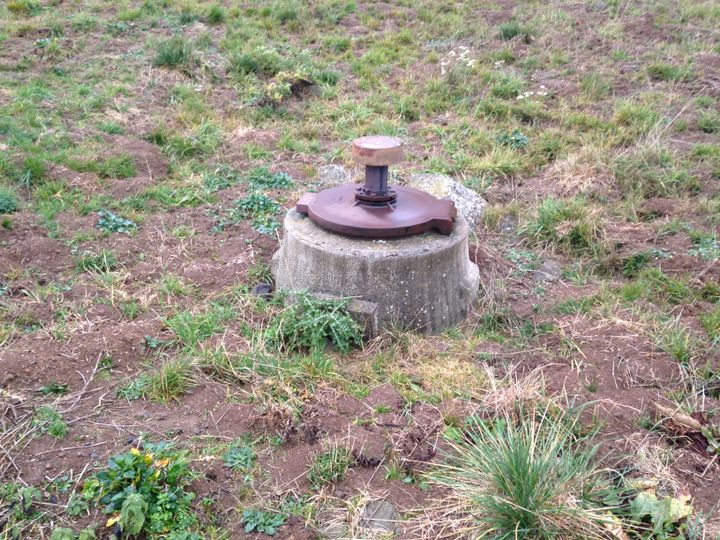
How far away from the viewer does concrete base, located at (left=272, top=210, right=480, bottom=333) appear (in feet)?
13.0

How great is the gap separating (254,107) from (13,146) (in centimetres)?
234

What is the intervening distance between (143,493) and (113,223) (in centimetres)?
290

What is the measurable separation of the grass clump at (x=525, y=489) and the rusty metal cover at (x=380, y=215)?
1518 millimetres

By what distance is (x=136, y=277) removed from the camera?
4500 mm

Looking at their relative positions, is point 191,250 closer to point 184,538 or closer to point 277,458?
point 277,458

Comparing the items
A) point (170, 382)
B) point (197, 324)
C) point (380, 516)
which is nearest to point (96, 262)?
point (197, 324)

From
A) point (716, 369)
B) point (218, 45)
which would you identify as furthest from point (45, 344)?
point (218, 45)

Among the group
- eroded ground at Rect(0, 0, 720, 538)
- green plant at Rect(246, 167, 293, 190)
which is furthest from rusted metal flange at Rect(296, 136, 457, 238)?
green plant at Rect(246, 167, 293, 190)

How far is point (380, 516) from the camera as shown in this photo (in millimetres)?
2732

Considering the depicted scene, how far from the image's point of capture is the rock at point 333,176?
5.79 metres

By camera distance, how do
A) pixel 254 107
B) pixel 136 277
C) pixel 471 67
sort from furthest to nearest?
pixel 471 67 → pixel 254 107 → pixel 136 277

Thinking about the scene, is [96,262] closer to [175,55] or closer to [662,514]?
[662,514]

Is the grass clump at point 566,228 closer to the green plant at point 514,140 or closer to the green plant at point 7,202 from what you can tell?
the green plant at point 514,140

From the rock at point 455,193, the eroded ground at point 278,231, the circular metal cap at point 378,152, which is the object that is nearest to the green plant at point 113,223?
the eroded ground at point 278,231
